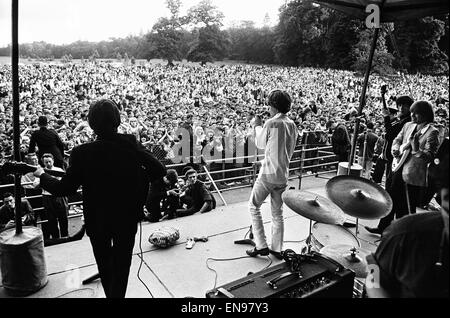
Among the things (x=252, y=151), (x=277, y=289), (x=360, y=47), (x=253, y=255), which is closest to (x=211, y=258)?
(x=253, y=255)

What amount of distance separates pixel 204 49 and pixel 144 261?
130 feet

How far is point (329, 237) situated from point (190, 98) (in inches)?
892

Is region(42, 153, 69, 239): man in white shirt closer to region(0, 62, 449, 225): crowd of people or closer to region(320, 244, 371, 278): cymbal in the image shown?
region(0, 62, 449, 225): crowd of people

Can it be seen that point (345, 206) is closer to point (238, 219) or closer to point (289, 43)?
A: point (238, 219)

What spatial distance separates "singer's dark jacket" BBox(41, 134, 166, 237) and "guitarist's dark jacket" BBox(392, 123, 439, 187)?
9.80 ft

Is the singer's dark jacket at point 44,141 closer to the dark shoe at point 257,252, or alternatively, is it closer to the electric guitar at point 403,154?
the dark shoe at point 257,252

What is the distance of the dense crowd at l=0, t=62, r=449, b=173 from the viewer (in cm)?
1031

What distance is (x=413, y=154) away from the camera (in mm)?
3928

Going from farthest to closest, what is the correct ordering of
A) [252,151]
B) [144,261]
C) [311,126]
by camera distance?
[311,126], [252,151], [144,261]

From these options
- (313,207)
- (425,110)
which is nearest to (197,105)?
(425,110)

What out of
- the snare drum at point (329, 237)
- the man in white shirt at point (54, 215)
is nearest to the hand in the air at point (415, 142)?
the snare drum at point (329, 237)

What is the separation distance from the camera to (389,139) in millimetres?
4656
